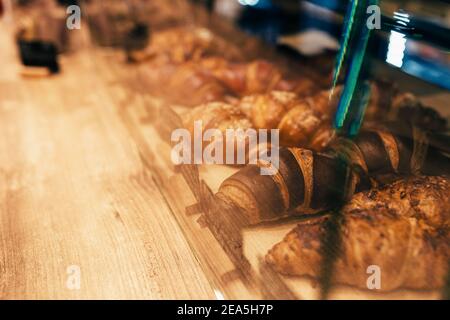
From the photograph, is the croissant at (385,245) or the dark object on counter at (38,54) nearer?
the croissant at (385,245)

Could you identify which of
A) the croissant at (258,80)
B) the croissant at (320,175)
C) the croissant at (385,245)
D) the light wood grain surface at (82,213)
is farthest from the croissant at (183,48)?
the croissant at (385,245)

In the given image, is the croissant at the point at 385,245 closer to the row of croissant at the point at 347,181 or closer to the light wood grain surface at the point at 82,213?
→ the row of croissant at the point at 347,181

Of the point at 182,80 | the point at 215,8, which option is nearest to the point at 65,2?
the point at 215,8

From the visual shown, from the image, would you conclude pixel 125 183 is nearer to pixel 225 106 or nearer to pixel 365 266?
pixel 225 106

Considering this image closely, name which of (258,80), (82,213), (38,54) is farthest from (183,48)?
(82,213)

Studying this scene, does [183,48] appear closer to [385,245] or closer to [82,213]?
[82,213]

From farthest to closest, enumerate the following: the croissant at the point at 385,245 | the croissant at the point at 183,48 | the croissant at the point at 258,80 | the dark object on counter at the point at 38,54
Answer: the dark object on counter at the point at 38,54
the croissant at the point at 183,48
the croissant at the point at 258,80
the croissant at the point at 385,245

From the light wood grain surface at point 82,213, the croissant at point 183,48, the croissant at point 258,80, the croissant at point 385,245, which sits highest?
the croissant at point 183,48

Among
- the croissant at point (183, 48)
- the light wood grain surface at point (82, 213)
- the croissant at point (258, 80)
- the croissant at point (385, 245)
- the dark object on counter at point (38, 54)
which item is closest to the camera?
the croissant at point (385, 245)
